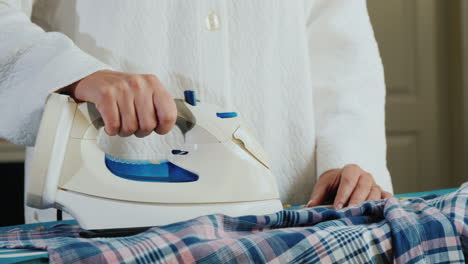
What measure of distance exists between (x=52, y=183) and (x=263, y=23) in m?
0.57

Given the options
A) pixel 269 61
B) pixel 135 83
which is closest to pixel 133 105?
pixel 135 83

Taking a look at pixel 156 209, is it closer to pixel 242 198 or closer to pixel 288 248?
pixel 242 198

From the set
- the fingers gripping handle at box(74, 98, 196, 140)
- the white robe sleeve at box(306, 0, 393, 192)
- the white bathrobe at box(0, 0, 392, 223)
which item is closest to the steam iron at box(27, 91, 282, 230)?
the fingers gripping handle at box(74, 98, 196, 140)

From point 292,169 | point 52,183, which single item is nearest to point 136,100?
point 52,183

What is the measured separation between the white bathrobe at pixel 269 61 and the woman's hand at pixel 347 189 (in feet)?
0.40

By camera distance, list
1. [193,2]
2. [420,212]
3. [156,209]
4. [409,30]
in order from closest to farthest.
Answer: [420,212]
[156,209]
[193,2]
[409,30]

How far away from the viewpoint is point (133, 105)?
665 mm

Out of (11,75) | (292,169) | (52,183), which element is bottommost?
(292,169)

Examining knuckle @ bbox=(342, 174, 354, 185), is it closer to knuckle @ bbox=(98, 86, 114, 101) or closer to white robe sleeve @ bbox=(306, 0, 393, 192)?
white robe sleeve @ bbox=(306, 0, 393, 192)

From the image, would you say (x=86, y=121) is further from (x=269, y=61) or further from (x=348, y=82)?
(x=348, y=82)

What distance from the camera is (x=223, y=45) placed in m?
1.03

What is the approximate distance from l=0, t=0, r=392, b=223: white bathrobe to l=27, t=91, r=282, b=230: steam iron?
0.26 meters

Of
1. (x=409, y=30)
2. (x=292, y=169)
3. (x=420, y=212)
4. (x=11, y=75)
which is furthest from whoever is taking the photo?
(x=409, y=30)

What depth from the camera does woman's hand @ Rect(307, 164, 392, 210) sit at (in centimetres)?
83
